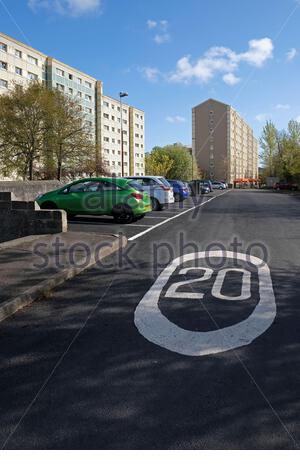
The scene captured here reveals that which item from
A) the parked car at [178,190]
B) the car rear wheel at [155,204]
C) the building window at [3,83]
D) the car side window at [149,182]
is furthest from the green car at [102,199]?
the building window at [3,83]

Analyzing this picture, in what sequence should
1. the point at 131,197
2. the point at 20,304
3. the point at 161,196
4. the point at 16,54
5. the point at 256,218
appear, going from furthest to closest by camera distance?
the point at 16,54 → the point at 161,196 → the point at 256,218 → the point at 131,197 → the point at 20,304

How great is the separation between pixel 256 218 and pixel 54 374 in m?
13.2

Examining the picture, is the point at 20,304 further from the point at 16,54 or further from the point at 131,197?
the point at 16,54

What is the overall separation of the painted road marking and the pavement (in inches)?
53.6

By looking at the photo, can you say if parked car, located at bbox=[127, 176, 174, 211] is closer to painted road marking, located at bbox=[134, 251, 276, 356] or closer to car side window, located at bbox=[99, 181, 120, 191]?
car side window, located at bbox=[99, 181, 120, 191]

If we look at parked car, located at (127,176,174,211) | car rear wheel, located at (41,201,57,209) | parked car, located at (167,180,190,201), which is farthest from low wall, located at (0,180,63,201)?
parked car, located at (167,180,190,201)

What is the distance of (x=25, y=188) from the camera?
51.1 feet

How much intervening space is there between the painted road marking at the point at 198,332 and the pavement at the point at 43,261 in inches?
53.6

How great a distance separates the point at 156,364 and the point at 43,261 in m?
3.88

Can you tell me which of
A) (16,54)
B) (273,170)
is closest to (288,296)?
(16,54)

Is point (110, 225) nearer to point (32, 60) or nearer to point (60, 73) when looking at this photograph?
point (32, 60)

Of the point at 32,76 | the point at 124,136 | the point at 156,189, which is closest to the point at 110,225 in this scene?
the point at 156,189

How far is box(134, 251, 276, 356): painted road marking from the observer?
12.2 ft

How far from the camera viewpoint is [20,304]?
4742mm
